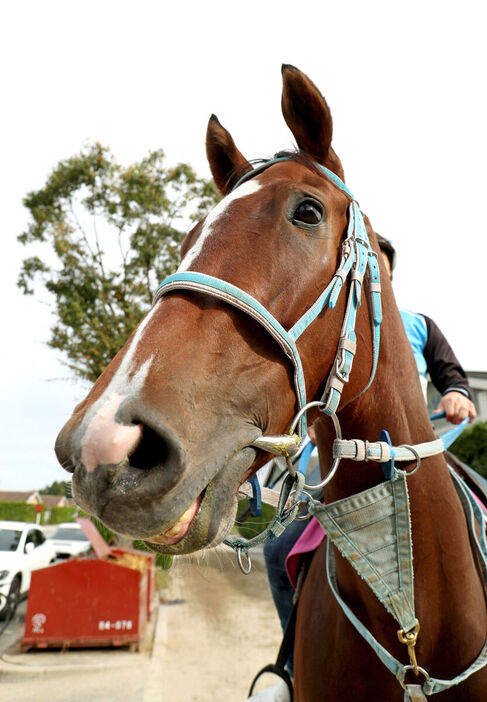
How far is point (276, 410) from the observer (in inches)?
56.2

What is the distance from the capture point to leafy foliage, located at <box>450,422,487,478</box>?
1125cm

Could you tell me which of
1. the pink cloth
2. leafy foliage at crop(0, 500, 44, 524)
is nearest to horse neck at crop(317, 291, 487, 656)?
the pink cloth

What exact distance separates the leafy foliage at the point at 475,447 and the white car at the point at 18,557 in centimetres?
962

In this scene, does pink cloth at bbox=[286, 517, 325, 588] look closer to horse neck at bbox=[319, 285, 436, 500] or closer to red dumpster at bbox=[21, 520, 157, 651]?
horse neck at bbox=[319, 285, 436, 500]

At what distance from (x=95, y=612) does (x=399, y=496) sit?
7.53m

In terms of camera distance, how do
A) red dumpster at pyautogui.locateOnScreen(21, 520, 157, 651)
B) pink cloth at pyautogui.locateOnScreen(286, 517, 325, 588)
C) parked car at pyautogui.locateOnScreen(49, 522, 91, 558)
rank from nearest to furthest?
pink cloth at pyautogui.locateOnScreen(286, 517, 325, 588), red dumpster at pyautogui.locateOnScreen(21, 520, 157, 651), parked car at pyautogui.locateOnScreen(49, 522, 91, 558)

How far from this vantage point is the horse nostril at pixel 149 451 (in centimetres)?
117

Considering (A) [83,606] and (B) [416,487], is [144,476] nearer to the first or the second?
(B) [416,487]

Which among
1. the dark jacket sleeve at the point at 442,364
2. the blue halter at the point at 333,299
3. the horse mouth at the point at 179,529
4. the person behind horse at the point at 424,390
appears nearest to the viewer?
the horse mouth at the point at 179,529

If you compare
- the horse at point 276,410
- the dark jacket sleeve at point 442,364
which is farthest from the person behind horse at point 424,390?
the horse at point 276,410

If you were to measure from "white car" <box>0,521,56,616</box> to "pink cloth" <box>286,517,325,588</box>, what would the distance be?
8.64 metres

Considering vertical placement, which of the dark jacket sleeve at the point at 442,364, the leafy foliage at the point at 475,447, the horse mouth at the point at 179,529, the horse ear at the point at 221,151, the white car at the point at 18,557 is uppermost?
the horse ear at the point at 221,151

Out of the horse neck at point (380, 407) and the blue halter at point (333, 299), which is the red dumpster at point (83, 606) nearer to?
the horse neck at point (380, 407)

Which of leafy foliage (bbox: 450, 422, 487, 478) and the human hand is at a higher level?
the human hand
